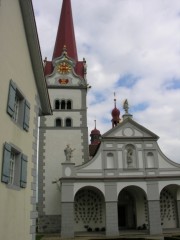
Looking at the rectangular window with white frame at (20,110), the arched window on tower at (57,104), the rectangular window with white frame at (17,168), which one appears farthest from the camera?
the arched window on tower at (57,104)

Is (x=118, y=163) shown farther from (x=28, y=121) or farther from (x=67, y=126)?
(x=28, y=121)

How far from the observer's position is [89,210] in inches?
1133

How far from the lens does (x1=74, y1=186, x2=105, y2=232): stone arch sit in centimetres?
2834

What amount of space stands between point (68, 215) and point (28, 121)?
1615cm

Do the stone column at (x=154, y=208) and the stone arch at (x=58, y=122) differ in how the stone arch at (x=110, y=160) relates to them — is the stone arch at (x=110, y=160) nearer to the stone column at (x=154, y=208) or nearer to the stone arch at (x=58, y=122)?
the stone column at (x=154, y=208)

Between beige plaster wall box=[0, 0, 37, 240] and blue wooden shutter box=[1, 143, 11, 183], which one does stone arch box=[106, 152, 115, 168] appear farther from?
blue wooden shutter box=[1, 143, 11, 183]

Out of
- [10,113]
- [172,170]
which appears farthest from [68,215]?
[10,113]

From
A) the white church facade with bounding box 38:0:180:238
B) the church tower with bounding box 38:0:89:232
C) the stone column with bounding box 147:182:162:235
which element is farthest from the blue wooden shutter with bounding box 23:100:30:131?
the stone column with bounding box 147:182:162:235

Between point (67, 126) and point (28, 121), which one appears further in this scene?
point (67, 126)

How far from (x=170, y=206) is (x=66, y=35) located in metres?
22.3

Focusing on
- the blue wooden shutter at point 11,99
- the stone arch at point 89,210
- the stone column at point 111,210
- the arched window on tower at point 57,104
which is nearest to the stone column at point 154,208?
the stone column at point 111,210

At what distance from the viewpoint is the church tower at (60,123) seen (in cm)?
2953

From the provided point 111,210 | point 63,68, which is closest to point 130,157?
point 111,210

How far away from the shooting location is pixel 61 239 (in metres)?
23.1
